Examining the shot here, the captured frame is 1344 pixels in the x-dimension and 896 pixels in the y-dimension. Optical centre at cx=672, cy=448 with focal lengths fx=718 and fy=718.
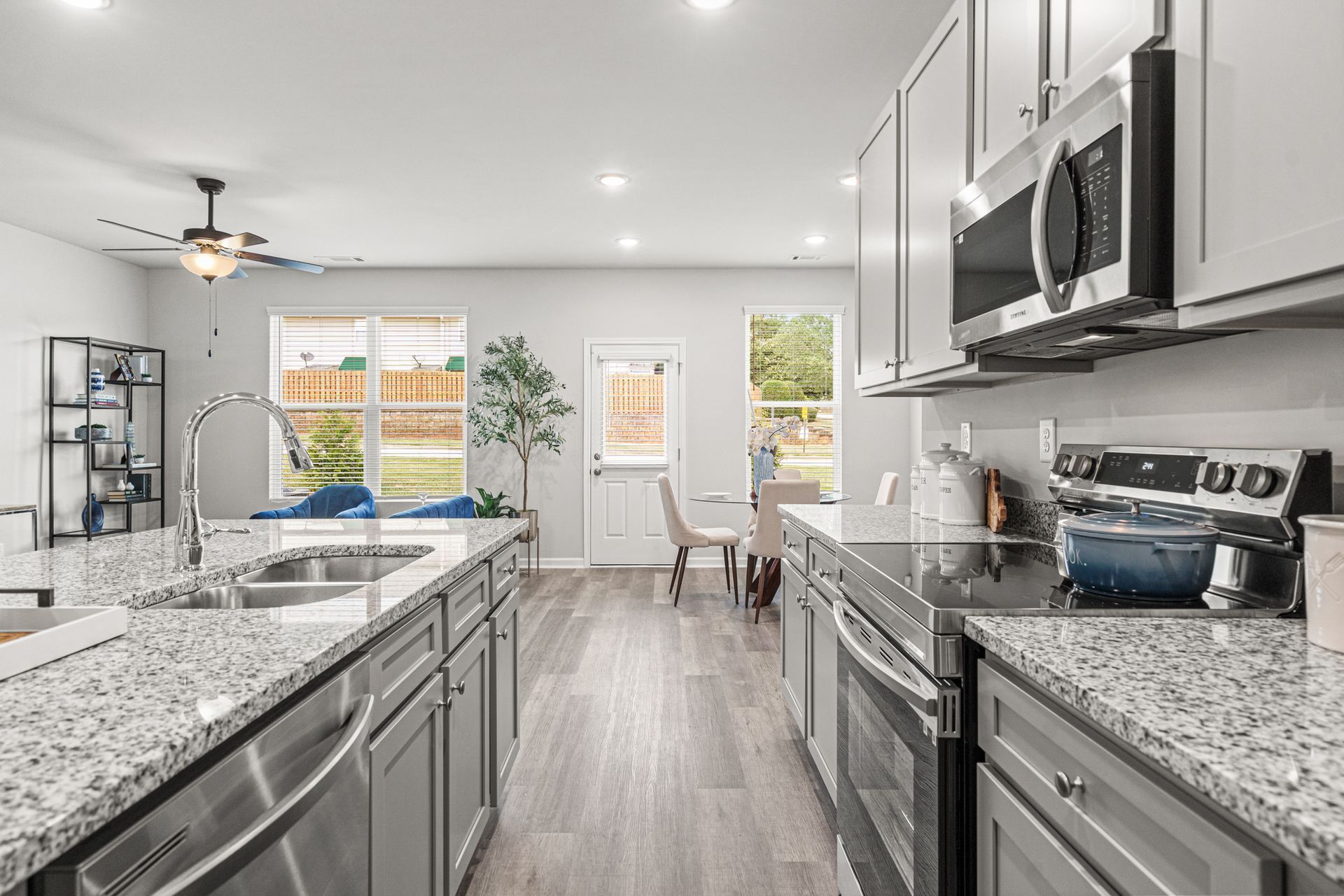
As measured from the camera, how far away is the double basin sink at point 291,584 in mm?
1598

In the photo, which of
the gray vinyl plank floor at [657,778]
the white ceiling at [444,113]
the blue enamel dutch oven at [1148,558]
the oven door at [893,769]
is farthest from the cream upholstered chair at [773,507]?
the blue enamel dutch oven at [1148,558]

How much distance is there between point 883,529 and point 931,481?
1.06ft

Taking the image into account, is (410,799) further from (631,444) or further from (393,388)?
(393,388)

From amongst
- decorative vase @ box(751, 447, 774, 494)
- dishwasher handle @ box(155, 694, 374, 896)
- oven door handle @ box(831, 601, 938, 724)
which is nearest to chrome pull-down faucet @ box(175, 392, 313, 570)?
dishwasher handle @ box(155, 694, 374, 896)

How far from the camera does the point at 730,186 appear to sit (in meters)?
4.38

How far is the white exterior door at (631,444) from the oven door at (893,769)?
15.1 ft

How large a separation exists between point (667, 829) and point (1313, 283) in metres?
2.05

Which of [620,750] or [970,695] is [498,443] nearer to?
[620,750]

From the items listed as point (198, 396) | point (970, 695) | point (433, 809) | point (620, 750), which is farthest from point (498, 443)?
point (970, 695)

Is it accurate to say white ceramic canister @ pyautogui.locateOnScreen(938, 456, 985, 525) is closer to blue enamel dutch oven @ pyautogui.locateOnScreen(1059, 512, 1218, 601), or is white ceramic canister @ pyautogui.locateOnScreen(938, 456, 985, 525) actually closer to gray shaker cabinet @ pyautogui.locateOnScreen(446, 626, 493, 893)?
blue enamel dutch oven @ pyautogui.locateOnScreen(1059, 512, 1218, 601)

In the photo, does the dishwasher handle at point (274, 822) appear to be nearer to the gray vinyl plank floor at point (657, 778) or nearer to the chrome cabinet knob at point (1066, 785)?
the chrome cabinet knob at point (1066, 785)

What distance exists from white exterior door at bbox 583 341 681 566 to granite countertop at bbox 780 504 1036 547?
143 inches

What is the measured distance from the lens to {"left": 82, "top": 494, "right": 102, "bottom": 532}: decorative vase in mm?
5340

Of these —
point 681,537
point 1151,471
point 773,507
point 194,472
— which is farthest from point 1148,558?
point 681,537
